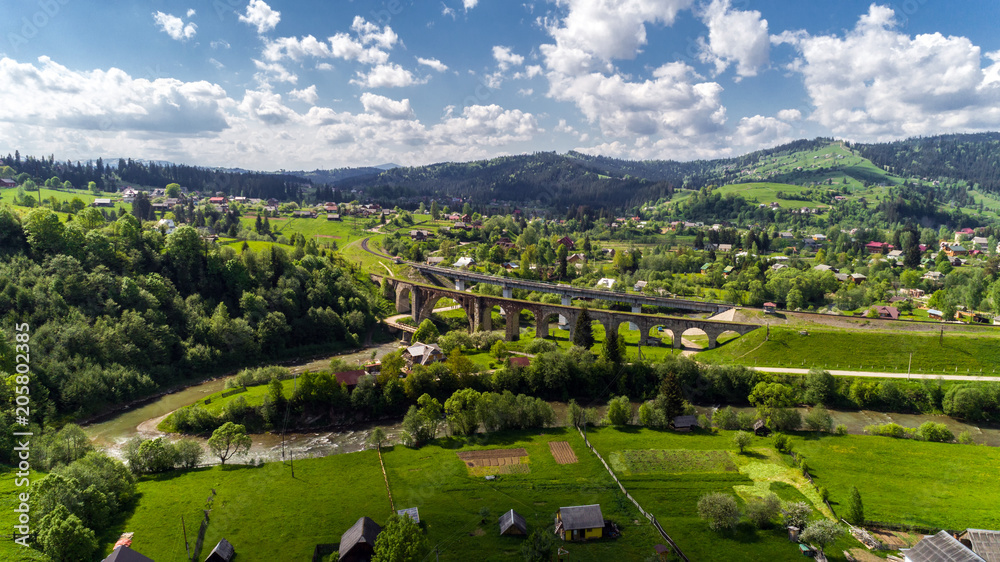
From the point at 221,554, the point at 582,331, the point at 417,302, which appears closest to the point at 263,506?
the point at 221,554

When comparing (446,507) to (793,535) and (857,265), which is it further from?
(857,265)

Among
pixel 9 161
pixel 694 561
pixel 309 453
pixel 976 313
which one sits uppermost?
pixel 9 161

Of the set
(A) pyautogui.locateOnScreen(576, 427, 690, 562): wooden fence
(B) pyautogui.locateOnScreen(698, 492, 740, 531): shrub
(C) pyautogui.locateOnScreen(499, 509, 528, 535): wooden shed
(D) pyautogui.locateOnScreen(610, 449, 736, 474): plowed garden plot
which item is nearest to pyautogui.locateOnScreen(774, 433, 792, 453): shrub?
(D) pyautogui.locateOnScreen(610, 449, 736, 474): plowed garden plot

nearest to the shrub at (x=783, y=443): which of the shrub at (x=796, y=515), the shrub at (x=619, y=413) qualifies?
the shrub at (x=796, y=515)

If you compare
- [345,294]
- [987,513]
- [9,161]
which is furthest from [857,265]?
[9,161]

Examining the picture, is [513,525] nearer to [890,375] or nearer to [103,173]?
[890,375]

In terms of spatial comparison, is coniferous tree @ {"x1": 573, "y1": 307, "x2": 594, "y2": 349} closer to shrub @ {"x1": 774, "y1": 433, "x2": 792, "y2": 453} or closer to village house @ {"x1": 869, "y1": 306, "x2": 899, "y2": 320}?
shrub @ {"x1": 774, "y1": 433, "x2": 792, "y2": 453}
